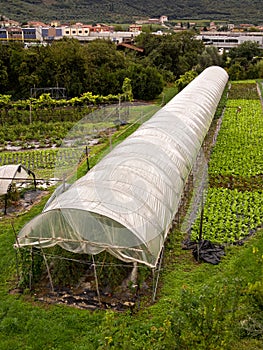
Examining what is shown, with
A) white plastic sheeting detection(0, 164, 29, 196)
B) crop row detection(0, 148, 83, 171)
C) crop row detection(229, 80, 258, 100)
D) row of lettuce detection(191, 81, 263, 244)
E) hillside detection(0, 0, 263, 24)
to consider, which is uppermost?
hillside detection(0, 0, 263, 24)

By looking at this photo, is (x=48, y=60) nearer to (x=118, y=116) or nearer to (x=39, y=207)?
(x=118, y=116)

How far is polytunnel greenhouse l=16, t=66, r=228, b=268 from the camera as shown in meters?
7.32

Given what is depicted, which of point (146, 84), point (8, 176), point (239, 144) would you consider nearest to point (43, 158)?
point (8, 176)

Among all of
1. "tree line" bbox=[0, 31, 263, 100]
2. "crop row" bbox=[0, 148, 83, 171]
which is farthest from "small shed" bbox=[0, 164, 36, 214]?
"tree line" bbox=[0, 31, 263, 100]

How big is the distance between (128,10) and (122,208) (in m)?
150

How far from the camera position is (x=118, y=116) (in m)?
21.8

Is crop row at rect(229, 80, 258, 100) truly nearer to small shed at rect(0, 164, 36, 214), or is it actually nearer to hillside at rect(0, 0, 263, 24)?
small shed at rect(0, 164, 36, 214)

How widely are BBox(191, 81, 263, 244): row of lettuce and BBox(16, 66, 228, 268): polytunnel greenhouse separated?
139 cm

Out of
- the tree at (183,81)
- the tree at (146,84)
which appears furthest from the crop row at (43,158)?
the tree at (183,81)

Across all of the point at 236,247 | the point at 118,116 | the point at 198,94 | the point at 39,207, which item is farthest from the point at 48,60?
the point at 236,247

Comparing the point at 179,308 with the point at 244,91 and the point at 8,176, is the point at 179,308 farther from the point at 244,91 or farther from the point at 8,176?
the point at 244,91

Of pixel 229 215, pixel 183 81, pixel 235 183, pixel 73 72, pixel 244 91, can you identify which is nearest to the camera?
pixel 229 215

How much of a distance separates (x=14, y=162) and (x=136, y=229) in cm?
968

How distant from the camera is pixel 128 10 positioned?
14488 cm
